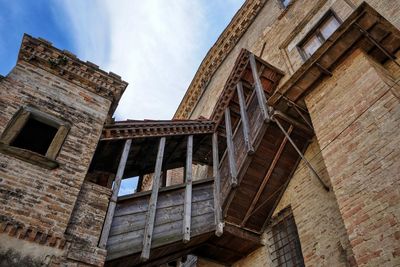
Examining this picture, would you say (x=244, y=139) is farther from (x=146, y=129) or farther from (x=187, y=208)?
(x=146, y=129)

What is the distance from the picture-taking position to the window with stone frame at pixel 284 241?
7124 mm

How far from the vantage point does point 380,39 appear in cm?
565

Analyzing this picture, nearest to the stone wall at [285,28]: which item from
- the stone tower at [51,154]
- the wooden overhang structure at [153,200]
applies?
the wooden overhang structure at [153,200]

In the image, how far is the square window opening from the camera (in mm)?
7375

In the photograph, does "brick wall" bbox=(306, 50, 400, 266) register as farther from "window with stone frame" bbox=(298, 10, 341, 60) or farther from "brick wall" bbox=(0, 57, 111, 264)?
"brick wall" bbox=(0, 57, 111, 264)

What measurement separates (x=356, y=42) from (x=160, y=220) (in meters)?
5.71

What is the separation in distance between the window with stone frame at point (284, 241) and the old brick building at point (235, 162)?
4cm

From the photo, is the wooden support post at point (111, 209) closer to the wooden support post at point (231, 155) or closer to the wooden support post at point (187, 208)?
the wooden support post at point (187, 208)

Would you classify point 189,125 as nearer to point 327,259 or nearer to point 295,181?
point 295,181

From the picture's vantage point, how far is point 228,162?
27.0 ft

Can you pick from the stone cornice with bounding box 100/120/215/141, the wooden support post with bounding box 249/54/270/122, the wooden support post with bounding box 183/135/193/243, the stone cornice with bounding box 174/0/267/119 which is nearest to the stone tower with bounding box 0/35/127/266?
the stone cornice with bounding box 100/120/215/141

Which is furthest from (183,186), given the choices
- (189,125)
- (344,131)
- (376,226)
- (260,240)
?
(376,226)

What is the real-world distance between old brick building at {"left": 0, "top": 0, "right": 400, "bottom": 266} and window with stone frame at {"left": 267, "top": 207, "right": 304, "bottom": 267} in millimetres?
37

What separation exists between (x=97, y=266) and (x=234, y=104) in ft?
20.8
